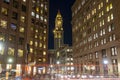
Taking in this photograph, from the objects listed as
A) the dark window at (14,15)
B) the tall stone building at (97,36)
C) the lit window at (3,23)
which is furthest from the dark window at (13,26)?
the tall stone building at (97,36)

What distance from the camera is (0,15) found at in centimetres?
6144

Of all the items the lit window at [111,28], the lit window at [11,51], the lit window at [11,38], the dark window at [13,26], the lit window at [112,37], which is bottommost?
the lit window at [11,51]

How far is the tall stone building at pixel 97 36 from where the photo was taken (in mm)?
74500

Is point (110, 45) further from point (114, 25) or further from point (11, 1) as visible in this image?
point (11, 1)

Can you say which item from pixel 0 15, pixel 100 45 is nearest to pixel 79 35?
pixel 100 45

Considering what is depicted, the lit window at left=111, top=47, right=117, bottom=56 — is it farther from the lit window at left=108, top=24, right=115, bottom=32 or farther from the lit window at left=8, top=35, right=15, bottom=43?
the lit window at left=8, top=35, right=15, bottom=43

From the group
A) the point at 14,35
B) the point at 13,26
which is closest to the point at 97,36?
the point at 14,35

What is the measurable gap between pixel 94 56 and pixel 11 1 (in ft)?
149

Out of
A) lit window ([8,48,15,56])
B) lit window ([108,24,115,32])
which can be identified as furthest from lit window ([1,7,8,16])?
lit window ([108,24,115,32])

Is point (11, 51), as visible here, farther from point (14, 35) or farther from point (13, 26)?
point (13, 26)

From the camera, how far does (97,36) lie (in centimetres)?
8888

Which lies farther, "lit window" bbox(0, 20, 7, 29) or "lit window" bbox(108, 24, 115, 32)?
"lit window" bbox(108, 24, 115, 32)

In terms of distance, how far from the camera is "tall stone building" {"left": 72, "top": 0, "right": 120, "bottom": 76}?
74.5 m

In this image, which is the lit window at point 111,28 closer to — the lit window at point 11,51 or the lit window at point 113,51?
the lit window at point 113,51
